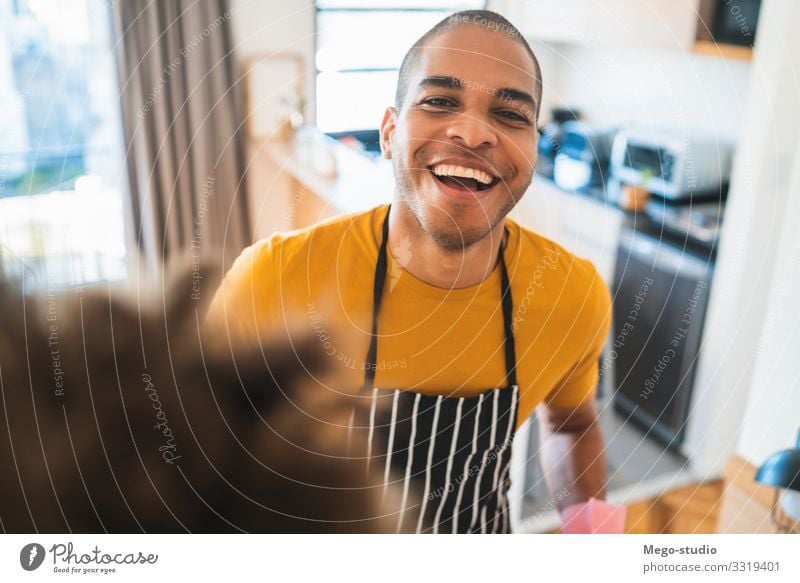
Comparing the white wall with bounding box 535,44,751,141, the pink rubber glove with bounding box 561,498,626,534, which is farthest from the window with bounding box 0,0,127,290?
the pink rubber glove with bounding box 561,498,626,534

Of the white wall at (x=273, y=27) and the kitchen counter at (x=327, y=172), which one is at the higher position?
the white wall at (x=273, y=27)

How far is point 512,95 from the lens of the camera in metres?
0.51

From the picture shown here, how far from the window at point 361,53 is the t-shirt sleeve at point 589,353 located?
0.25 meters

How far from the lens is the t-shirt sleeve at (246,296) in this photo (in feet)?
1.73

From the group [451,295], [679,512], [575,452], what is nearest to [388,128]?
[451,295]

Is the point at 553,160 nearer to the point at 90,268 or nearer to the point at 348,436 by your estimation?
the point at 348,436

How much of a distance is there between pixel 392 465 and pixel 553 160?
46cm

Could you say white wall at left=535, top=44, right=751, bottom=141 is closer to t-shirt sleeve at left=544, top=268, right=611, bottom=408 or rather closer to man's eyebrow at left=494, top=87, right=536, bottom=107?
man's eyebrow at left=494, top=87, right=536, bottom=107

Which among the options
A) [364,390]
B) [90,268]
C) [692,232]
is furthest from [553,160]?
[90,268]

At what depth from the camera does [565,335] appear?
0.60 meters

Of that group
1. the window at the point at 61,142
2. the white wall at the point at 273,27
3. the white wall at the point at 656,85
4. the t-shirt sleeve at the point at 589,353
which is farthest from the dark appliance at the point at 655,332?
the window at the point at 61,142

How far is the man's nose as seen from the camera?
509 millimetres
